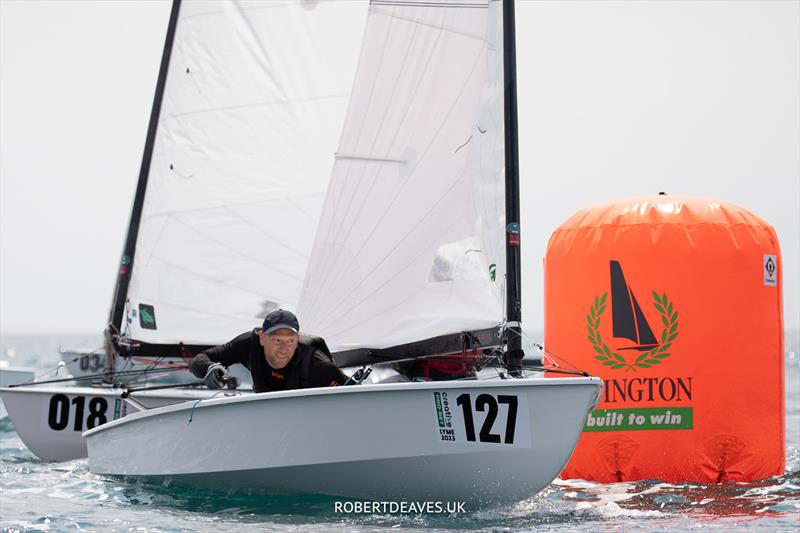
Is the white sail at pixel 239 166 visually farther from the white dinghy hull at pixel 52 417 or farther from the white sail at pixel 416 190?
the white sail at pixel 416 190

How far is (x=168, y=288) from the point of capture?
13531mm

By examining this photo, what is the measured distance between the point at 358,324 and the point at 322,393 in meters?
1.91

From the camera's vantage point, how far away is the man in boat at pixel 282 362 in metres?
7.40

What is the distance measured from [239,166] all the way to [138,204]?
1.33 meters

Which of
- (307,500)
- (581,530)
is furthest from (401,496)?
(581,530)

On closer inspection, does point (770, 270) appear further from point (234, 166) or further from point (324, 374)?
point (234, 166)

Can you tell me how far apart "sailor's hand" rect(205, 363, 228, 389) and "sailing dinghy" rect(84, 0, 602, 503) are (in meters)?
0.15

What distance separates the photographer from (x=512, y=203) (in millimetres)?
8141

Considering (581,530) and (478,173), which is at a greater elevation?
(478,173)

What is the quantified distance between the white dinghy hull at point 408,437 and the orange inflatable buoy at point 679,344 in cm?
161

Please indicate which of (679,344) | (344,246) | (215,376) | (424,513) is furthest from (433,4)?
(424,513)

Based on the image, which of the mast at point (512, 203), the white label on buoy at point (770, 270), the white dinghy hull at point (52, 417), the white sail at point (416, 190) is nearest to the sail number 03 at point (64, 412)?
the white dinghy hull at point (52, 417)

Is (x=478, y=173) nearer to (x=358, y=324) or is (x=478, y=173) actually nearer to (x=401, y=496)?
(x=358, y=324)

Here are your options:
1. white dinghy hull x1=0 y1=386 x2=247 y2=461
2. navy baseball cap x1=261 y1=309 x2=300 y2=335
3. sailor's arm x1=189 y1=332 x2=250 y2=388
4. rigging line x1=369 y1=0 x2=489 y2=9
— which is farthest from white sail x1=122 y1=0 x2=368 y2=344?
navy baseball cap x1=261 y1=309 x2=300 y2=335
